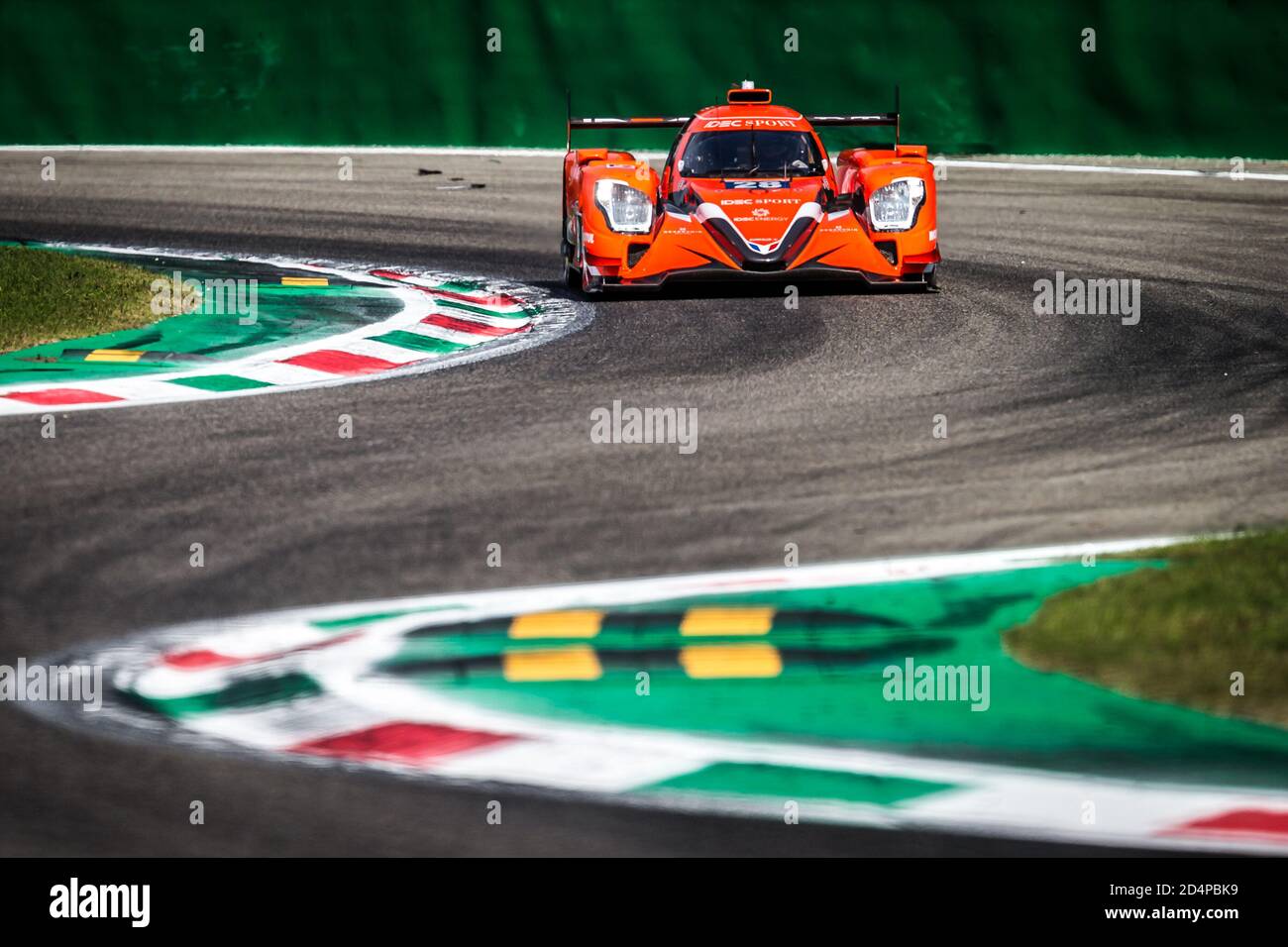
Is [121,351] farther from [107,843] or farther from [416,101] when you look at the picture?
[416,101]

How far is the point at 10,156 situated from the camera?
18906mm

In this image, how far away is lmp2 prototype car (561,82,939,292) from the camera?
10680 mm

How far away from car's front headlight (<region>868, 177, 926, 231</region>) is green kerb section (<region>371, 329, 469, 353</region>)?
264cm

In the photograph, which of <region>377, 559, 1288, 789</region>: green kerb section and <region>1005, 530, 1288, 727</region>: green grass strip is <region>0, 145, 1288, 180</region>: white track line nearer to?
<region>1005, 530, 1288, 727</region>: green grass strip

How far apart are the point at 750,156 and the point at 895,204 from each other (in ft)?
2.93

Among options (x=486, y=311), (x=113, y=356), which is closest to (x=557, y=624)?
(x=113, y=356)

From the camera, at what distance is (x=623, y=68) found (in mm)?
18375

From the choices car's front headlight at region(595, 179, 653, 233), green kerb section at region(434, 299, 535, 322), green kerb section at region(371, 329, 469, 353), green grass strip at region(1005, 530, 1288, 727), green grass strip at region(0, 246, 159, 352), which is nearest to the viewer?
green grass strip at region(1005, 530, 1288, 727)

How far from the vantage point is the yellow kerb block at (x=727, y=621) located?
4.93 m

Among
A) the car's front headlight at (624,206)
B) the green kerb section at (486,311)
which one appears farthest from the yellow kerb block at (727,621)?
the car's front headlight at (624,206)

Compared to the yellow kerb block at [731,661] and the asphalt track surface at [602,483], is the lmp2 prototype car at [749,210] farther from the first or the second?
Answer: the yellow kerb block at [731,661]

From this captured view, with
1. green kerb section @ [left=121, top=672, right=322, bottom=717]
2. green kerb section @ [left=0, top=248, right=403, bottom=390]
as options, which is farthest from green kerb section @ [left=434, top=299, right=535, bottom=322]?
green kerb section @ [left=121, top=672, right=322, bottom=717]

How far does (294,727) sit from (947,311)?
681cm
